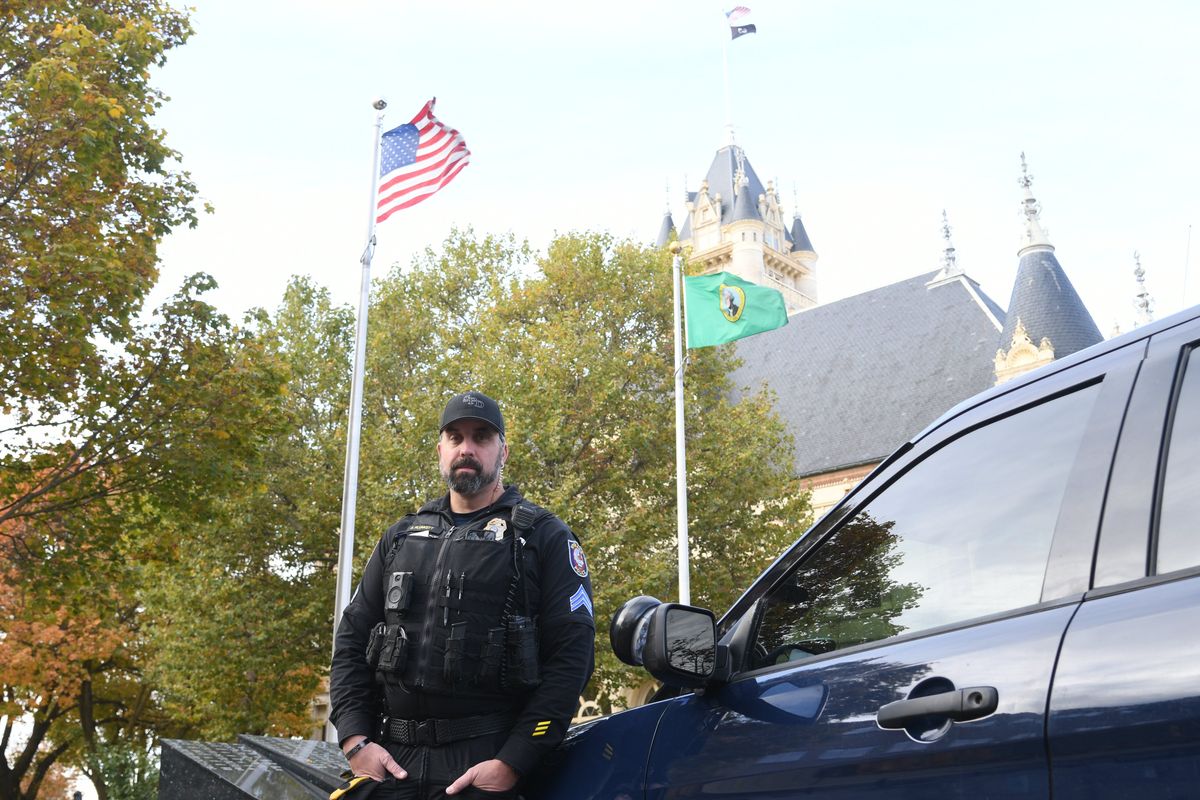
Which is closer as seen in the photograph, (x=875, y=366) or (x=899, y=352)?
(x=899, y=352)

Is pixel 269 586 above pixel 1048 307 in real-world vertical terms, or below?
below

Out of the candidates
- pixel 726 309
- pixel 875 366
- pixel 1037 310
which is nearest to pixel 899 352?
pixel 875 366

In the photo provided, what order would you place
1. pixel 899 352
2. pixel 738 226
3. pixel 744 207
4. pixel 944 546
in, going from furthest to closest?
1. pixel 744 207
2. pixel 738 226
3. pixel 899 352
4. pixel 944 546

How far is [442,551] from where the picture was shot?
11.1ft

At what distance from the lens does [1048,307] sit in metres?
38.3

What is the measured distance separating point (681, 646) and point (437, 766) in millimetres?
1120

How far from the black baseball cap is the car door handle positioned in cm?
197

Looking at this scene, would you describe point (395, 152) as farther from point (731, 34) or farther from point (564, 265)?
point (731, 34)

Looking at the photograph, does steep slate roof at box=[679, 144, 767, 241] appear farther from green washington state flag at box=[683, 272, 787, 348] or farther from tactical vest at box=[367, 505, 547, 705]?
tactical vest at box=[367, 505, 547, 705]

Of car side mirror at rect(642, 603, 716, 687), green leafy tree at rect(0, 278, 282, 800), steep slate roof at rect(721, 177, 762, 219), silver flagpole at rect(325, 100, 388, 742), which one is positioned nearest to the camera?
car side mirror at rect(642, 603, 716, 687)

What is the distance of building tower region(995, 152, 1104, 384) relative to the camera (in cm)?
3794

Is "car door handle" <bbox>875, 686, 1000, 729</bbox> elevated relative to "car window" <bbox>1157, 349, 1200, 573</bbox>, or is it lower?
lower

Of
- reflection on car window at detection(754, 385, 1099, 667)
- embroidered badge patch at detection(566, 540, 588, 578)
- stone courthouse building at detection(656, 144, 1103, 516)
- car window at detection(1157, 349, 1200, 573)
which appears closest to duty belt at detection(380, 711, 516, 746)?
embroidered badge patch at detection(566, 540, 588, 578)

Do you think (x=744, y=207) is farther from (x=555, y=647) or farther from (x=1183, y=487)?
(x=1183, y=487)
